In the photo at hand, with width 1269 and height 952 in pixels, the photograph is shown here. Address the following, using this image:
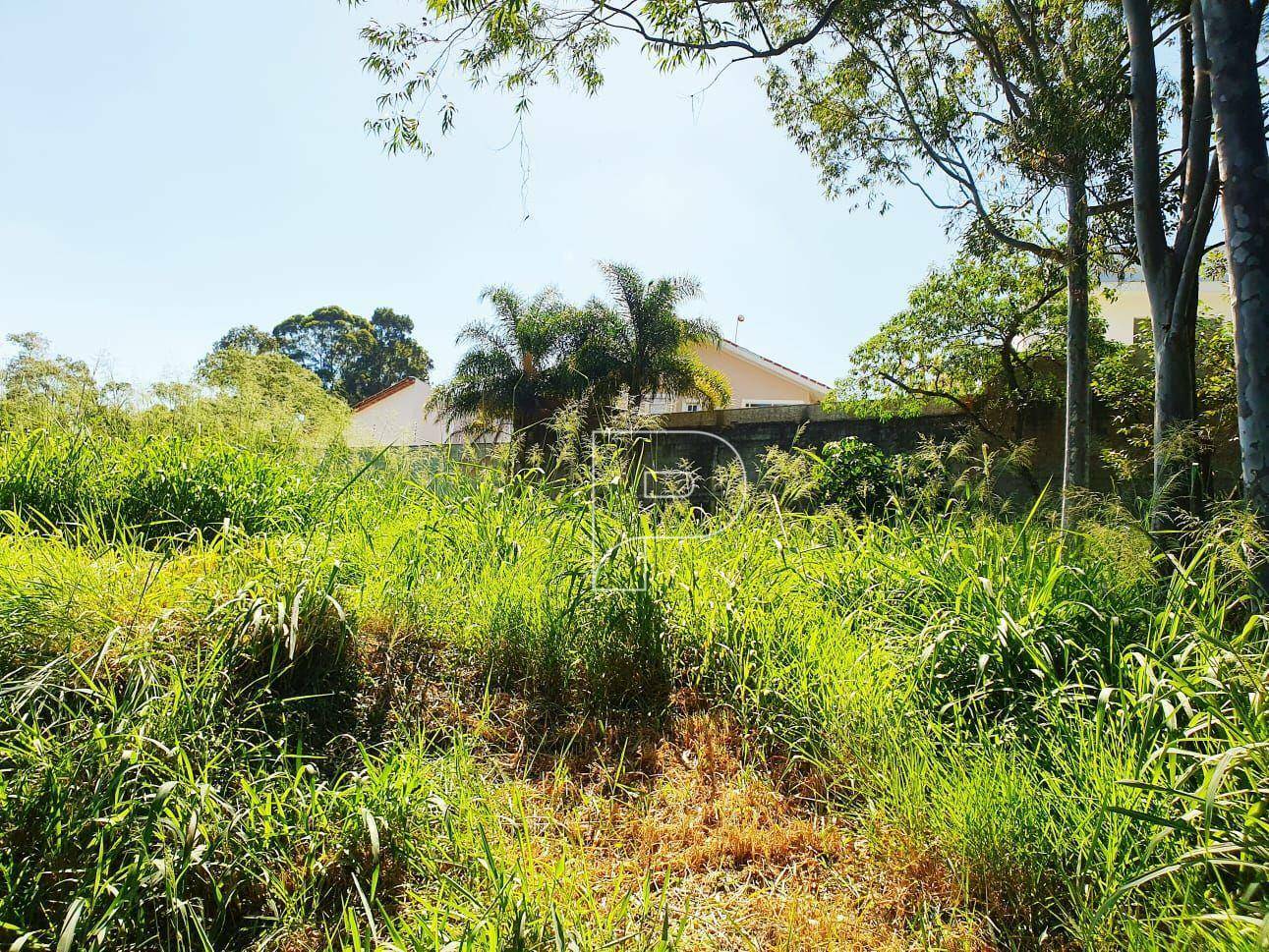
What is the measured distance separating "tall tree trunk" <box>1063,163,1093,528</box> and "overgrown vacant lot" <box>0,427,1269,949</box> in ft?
5.71

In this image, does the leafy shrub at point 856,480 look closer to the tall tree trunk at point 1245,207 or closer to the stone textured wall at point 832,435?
the stone textured wall at point 832,435

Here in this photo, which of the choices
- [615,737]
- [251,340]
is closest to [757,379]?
[615,737]

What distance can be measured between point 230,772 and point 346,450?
322 cm

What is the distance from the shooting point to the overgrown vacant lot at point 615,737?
143 centimetres

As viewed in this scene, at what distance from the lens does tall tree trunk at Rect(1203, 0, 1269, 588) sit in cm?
243

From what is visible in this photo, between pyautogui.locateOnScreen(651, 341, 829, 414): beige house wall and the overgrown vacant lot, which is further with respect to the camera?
pyautogui.locateOnScreen(651, 341, 829, 414): beige house wall

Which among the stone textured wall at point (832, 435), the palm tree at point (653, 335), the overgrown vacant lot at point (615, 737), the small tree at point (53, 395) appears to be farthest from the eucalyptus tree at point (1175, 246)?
the palm tree at point (653, 335)

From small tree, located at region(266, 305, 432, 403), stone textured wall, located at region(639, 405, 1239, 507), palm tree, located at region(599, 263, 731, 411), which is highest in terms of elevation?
small tree, located at region(266, 305, 432, 403)

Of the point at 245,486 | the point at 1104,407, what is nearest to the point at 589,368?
the point at 1104,407

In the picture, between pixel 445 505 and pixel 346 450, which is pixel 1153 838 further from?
pixel 346 450

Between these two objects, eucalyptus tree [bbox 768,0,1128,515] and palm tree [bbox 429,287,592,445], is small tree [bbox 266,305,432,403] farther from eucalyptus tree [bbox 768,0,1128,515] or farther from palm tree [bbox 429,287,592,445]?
eucalyptus tree [bbox 768,0,1128,515]

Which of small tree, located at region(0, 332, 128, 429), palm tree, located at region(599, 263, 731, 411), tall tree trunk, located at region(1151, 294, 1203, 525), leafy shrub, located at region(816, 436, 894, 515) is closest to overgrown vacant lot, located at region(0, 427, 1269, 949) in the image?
tall tree trunk, located at region(1151, 294, 1203, 525)

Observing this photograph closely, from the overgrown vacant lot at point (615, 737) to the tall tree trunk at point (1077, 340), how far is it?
1739mm

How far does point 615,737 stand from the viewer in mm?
2244
